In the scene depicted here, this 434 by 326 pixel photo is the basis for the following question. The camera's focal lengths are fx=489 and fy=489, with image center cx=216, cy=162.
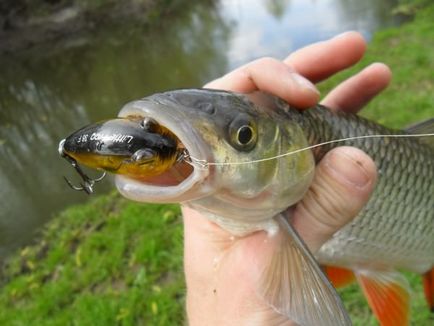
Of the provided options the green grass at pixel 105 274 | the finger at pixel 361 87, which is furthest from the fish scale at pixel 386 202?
the green grass at pixel 105 274

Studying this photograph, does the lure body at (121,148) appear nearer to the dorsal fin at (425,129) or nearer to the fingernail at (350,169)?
the fingernail at (350,169)

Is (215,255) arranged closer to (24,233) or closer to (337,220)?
(337,220)

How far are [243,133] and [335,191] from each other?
0.43m

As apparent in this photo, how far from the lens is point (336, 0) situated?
17.5 m

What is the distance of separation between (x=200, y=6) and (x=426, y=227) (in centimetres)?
2418

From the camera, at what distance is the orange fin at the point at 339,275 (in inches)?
86.9

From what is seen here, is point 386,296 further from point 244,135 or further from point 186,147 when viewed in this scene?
point 186,147

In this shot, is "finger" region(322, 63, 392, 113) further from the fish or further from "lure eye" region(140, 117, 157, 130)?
"lure eye" region(140, 117, 157, 130)

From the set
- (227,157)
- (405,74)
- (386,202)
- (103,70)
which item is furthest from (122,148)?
(103,70)

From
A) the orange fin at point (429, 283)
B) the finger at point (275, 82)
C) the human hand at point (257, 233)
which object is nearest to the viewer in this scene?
the human hand at point (257, 233)

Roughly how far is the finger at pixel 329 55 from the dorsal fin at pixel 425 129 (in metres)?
0.46

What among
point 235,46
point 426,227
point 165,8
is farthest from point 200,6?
point 426,227

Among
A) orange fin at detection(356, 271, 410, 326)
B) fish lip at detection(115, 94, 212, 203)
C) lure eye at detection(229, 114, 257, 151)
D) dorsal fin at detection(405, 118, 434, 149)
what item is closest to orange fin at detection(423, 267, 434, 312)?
orange fin at detection(356, 271, 410, 326)

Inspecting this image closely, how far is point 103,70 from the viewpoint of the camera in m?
16.1
